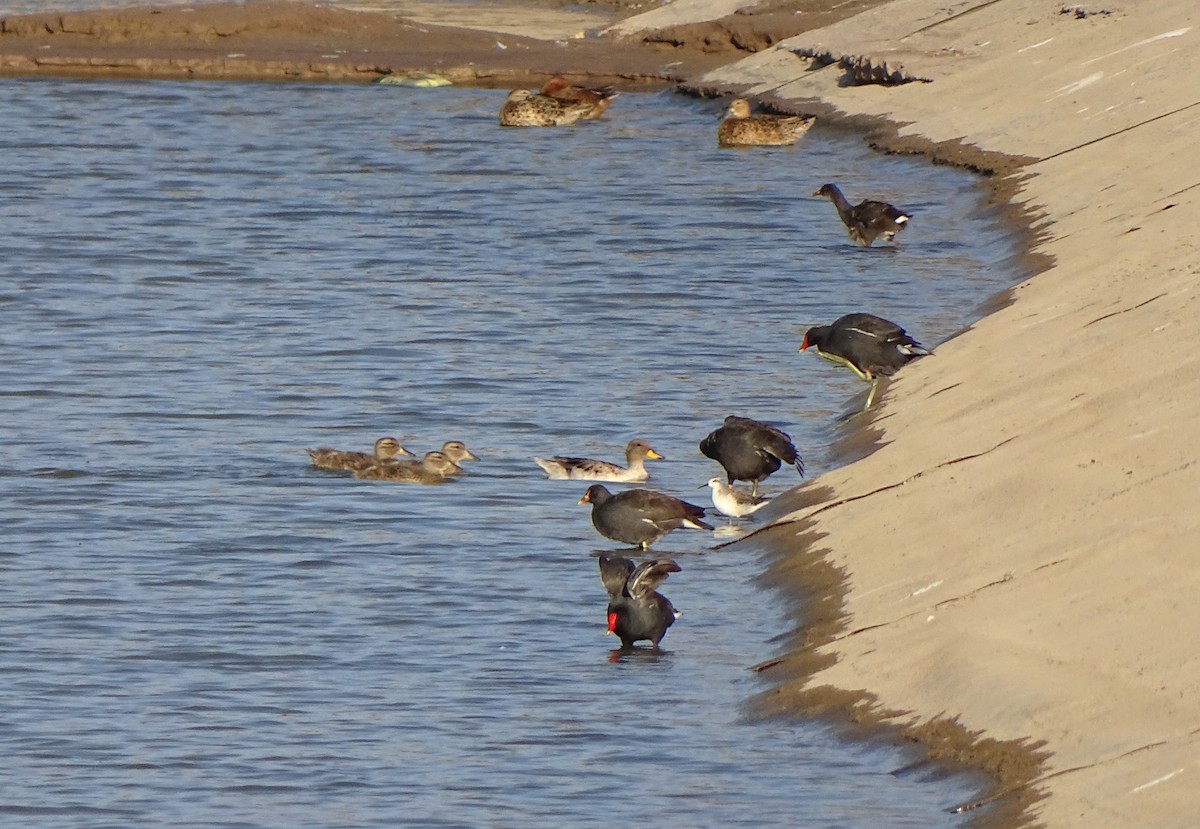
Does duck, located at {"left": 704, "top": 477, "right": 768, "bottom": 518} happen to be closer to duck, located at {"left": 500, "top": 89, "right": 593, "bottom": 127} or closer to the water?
the water

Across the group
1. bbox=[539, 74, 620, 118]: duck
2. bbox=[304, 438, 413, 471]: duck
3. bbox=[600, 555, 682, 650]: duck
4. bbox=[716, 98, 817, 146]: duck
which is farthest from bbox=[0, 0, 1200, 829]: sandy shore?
bbox=[539, 74, 620, 118]: duck

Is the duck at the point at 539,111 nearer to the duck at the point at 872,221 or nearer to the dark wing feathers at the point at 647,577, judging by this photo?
the duck at the point at 872,221

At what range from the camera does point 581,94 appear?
32.4m

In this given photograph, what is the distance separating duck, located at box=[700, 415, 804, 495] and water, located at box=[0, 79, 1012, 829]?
81 centimetres

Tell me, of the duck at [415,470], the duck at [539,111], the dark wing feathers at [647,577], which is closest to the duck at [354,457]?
the duck at [415,470]

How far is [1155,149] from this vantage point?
2167cm

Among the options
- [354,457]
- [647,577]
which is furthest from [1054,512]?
[354,457]

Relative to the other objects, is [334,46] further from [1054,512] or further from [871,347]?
[1054,512]

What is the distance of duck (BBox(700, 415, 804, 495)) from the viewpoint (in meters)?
14.1

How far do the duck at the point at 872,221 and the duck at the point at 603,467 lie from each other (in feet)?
26.6

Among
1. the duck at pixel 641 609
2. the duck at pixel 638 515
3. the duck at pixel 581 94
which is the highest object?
the duck at pixel 641 609

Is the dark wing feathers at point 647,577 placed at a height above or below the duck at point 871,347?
above

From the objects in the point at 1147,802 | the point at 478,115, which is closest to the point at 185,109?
the point at 478,115

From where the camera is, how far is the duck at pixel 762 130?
30250 mm
